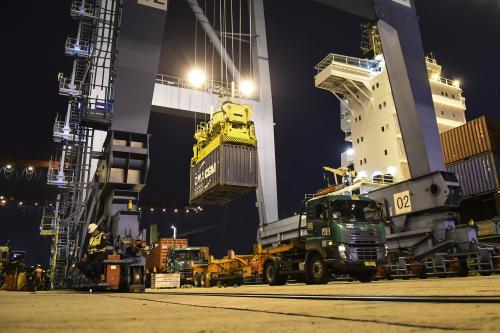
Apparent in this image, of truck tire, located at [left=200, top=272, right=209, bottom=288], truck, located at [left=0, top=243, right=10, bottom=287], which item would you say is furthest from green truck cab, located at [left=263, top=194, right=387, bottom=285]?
truck, located at [left=0, top=243, right=10, bottom=287]

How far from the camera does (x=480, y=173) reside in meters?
18.7

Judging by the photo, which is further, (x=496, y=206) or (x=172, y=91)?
(x=172, y=91)

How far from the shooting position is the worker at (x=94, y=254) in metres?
10.5

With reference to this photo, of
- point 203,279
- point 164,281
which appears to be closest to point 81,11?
point 164,281

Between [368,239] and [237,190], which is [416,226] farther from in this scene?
[237,190]

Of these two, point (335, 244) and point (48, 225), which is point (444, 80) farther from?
point (48, 225)

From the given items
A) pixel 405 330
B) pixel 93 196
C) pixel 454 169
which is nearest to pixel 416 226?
pixel 454 169

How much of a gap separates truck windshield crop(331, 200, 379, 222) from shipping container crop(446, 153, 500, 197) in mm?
9184

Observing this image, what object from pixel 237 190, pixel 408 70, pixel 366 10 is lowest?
pixel 237 190

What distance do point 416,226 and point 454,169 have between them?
9.19 meters

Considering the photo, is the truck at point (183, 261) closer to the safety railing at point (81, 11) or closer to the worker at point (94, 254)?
the worker at point (94, 254)

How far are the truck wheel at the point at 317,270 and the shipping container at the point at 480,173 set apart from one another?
1092cm

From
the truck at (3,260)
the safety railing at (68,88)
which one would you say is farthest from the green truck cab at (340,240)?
the safety railing at (68,88)

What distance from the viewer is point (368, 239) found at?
37.6 feet
